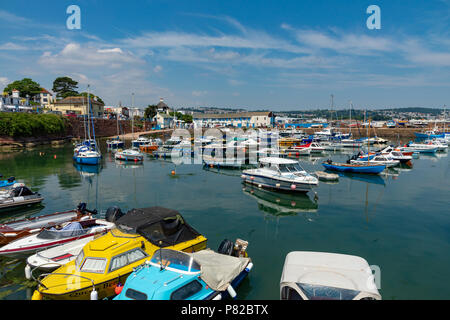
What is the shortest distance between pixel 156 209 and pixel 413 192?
89.4ft

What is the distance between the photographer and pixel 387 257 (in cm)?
1528

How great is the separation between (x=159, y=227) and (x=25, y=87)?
128m

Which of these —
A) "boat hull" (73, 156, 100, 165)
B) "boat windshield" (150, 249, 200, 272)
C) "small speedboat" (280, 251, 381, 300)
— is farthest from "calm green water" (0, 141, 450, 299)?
"boat windshield" (150, 249, 200, 272)

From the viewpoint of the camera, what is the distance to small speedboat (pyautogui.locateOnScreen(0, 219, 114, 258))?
46.1ft

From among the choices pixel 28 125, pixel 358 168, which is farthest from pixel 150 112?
pixel 358 168

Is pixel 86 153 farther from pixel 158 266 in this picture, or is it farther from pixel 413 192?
pixel 413 192

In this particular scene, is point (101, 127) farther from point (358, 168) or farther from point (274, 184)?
point (358, 168)

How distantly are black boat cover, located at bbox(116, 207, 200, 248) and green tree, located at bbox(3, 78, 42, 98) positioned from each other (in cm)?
12390

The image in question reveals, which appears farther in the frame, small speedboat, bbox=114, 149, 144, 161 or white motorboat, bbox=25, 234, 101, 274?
small speedboat, bbox=114, 149, 144, 161

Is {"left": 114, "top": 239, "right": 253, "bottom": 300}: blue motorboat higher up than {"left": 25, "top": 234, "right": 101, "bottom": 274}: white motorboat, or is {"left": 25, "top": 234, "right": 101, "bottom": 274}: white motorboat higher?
{"left": 114, "top": 239, "right": 253, "bottom": 300}: blue motorboat

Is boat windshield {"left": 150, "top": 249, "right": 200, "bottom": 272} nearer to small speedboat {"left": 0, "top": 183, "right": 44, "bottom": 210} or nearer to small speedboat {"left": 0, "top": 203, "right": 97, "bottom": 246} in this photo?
small speedboat {"left": 0, "top": 203, "right": 97, "bottom": 246}

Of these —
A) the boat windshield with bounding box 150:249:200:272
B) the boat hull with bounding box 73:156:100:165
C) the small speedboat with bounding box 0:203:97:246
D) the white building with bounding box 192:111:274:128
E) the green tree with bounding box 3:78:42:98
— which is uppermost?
the green tree with bounding box 3:78:42:98

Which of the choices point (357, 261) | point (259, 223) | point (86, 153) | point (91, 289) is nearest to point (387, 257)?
point (357, 261)

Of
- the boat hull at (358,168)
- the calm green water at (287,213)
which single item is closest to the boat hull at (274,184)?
the calm green water at (287,213)
